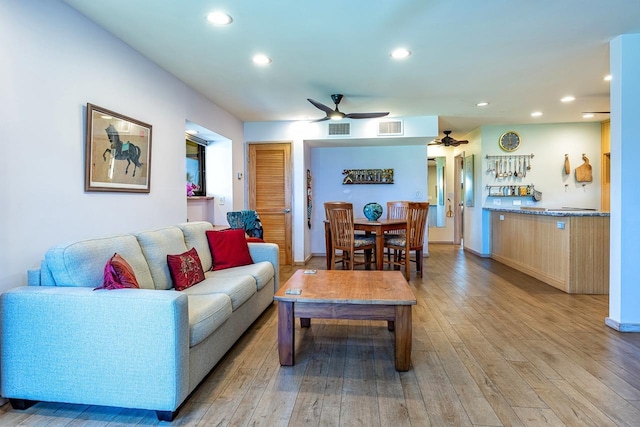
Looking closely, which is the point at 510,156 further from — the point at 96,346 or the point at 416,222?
the point at 96,346

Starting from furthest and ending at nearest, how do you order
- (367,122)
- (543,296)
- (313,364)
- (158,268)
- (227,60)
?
(367,122), (543,296), (227,60), (158,268), (313,364)

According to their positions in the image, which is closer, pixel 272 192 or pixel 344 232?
pixel 344 232

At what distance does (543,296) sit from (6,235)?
15.1 ft

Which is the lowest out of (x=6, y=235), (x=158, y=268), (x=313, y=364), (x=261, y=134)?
(x=313, y=364)

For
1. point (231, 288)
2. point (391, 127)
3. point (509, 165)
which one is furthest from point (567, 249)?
point (231, 288)

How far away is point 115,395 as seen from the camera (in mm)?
1651

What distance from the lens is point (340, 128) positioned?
546cm

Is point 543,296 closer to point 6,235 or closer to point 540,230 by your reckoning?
point 540,230

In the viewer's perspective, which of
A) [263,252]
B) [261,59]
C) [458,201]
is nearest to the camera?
[261,59]

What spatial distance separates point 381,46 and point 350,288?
2.03 metres

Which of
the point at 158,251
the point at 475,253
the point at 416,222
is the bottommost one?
the point at 475,253

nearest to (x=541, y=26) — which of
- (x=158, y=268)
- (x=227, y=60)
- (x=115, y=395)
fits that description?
(x=227, y=60)

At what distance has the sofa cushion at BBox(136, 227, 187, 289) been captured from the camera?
2426mm

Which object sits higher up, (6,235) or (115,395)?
(6,235)
